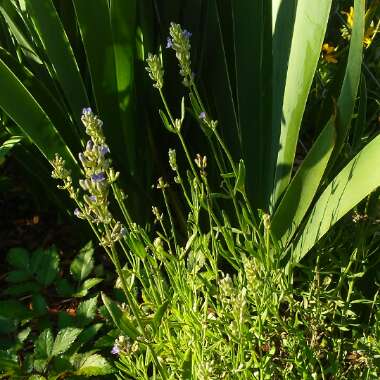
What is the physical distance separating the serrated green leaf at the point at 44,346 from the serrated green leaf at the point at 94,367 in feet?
0.25

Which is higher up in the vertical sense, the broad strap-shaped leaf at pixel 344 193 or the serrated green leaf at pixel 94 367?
the broad strap-shaped leaf at pixel 344 193

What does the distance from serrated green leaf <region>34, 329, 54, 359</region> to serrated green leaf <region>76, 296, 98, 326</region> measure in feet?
0.27

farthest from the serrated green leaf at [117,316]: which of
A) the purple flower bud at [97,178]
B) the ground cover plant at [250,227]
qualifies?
the purple flower bud at [97,178]

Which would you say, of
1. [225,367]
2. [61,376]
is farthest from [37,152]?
[225,367]

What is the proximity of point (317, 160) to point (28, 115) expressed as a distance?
67cm

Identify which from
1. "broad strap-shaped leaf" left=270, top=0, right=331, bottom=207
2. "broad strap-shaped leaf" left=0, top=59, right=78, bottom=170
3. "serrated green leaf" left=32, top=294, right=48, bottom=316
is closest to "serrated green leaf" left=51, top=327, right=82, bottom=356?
"serrated green leaf" left=32, top=294, right=48, bottom=316

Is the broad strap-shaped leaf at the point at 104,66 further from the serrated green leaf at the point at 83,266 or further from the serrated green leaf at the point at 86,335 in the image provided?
the serrated green leaf at the point at 86,335

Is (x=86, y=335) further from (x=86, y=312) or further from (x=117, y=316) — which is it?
(x=117, y=316)

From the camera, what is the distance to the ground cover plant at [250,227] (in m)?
1.12

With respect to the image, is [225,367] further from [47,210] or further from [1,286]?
[47,210]

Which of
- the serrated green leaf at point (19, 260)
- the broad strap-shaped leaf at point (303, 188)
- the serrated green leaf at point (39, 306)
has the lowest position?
the serrated green leaf at point (39, 306)

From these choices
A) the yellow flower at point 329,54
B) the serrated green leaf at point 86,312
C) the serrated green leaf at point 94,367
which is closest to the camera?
the serrated green leaf at point 94,367

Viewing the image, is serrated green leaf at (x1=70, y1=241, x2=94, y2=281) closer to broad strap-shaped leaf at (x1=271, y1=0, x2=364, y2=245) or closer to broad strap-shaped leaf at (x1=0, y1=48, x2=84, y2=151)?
broad strap-shaped leaf at (x1=0, y1=48, x2=84, y2=151)

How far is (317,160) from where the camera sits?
4.18 ft
